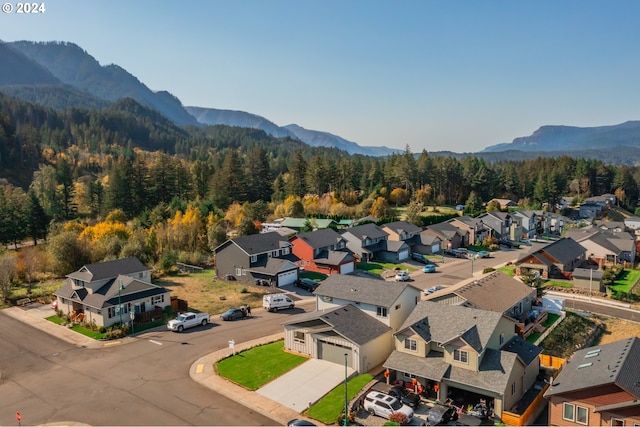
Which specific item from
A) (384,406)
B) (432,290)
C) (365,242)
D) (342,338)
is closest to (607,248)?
(432,290)

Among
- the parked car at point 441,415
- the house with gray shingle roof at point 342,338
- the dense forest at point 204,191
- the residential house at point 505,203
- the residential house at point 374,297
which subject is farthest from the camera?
the residential house at point 505,203

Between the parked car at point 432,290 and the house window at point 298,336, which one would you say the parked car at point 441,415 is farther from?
the parked car at point 432,290

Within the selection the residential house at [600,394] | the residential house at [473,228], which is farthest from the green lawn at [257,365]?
the residential house at [473,228]

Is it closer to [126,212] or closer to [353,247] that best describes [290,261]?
[353,247]

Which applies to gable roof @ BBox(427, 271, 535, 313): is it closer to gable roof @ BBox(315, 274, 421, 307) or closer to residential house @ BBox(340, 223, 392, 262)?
gable roof @ BBox(315, 274, 421, 307)

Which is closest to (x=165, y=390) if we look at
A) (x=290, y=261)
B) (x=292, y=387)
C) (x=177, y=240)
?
(x=292, y=387)

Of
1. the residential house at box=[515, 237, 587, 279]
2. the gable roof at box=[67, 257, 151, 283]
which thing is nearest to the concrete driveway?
the gable roof at box=[67, 257, 151, 283]
